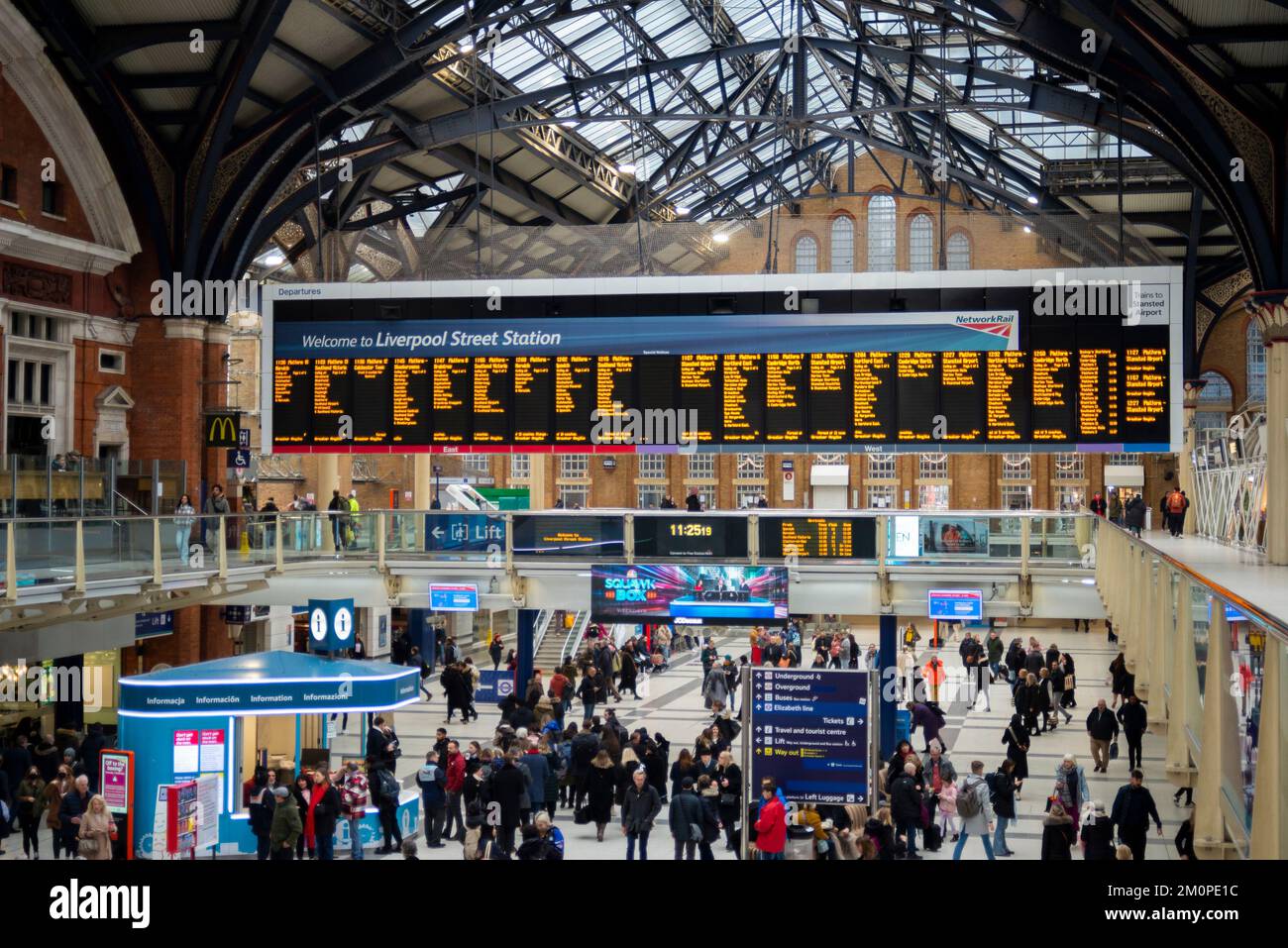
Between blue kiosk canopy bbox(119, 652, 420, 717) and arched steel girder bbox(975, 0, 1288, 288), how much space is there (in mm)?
14499

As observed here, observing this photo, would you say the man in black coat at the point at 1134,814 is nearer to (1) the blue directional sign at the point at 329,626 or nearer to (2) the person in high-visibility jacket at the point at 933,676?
(1) the blue directional sign at the point at 329,626

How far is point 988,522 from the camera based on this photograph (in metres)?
22.1

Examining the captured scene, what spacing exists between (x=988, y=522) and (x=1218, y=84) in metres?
8.02

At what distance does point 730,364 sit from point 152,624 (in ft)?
38.1

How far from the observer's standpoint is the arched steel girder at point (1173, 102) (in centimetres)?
2050

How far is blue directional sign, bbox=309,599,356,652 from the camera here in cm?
1761

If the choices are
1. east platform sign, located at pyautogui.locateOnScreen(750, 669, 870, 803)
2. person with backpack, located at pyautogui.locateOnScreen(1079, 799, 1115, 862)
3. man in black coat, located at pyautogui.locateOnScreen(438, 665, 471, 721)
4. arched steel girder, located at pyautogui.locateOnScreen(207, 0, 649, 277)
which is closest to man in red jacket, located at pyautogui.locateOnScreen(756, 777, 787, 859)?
east platform sign, located at pyautogui.locateOnScreen(750, 669, 870, 803)

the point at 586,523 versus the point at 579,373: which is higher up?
the point at 579,373

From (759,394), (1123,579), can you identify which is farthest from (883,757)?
(1123,579)

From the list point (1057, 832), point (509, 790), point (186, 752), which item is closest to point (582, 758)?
point (509, 790)

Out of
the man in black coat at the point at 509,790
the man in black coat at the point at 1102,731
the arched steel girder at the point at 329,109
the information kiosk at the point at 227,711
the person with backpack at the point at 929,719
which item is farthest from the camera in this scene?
the arched steel girder at the point at 329,109

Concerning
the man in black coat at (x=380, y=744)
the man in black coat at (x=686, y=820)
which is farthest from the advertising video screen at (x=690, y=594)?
the man in black coat at (x=686, y=820)

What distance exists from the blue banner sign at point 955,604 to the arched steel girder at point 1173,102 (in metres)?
6.97
